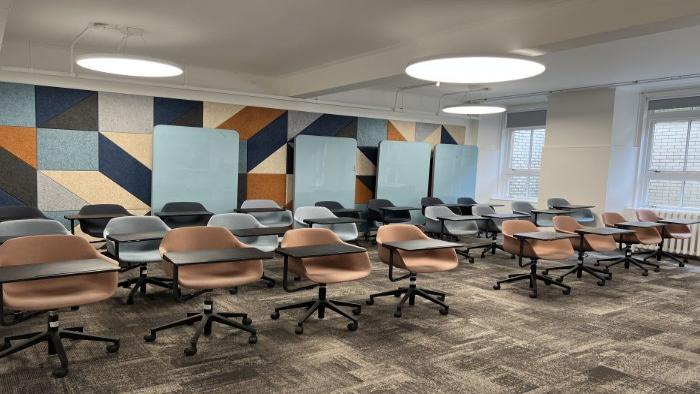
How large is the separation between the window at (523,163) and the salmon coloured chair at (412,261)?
573cm

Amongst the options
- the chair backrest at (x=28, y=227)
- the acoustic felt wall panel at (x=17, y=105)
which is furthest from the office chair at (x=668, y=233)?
the acoustic felt wall panel at (x=17, y=105)

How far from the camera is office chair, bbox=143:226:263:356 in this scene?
11.9 feet

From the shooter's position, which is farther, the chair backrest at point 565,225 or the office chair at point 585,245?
the chair backrest at point 565,225

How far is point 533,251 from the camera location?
217 inches

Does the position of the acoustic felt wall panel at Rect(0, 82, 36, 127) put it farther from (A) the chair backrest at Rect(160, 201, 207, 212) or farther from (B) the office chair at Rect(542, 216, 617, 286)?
(B) the office chair at Rect(542, 216, 617, 286)

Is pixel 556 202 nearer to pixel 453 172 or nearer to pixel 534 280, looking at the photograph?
pixel 453 172

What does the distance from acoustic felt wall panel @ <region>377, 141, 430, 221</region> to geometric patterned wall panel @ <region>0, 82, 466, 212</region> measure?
1.63 metres

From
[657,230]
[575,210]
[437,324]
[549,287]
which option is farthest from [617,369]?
[575,210]

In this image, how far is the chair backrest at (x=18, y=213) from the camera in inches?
226

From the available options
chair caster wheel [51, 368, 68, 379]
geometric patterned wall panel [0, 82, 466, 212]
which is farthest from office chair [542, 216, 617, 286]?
chair caster wheel [51, 368, 68, 379]

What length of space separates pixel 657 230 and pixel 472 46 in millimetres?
4604

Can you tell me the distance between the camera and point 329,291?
527cm

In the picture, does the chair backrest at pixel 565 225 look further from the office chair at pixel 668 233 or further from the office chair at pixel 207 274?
the office chair at pixel 207 274

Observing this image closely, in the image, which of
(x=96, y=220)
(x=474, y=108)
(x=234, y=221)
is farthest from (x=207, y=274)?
(x=474, y=108)
